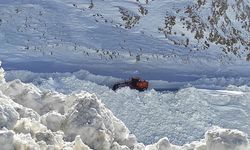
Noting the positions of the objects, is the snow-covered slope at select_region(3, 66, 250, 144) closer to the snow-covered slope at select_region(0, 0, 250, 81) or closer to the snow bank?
the snow-covered slope at select_region(0, 0, 250, 81)

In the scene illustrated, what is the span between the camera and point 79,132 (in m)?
6.86

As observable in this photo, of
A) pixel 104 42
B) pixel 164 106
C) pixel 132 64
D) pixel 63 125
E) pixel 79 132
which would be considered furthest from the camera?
pixel 104 42

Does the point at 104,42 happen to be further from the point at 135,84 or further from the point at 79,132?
the point at 79,132

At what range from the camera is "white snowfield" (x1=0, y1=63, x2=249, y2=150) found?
20.3 feet

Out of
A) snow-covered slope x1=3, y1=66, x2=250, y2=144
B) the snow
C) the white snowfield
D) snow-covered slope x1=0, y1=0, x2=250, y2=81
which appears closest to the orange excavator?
the snow

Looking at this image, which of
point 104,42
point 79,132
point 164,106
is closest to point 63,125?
point 79,132

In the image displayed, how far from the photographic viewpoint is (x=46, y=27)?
Result: 125 ft

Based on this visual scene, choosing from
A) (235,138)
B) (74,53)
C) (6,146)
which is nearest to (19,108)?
(6,146)

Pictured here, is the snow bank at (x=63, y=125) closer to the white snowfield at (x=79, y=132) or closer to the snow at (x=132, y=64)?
the white snowfield at (x=79, y=132)

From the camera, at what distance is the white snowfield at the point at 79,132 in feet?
20.3

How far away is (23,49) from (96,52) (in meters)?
4.72

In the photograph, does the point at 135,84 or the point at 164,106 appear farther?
the point at 135,84

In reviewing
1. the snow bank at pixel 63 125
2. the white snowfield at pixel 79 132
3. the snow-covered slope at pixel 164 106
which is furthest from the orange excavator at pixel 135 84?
the white snowfield at pixel 79 132

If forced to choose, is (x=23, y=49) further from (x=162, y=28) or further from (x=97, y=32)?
(x=162, y=28)
